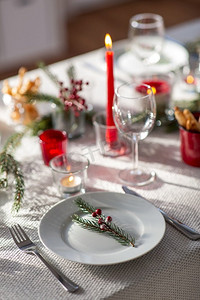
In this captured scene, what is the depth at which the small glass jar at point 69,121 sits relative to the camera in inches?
53.6

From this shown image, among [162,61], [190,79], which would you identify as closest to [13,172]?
[190,79]

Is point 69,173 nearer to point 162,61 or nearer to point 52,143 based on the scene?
point 52,143

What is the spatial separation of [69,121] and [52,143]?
0.15 metres

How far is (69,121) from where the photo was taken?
4.50 ft

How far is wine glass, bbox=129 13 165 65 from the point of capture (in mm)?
1671

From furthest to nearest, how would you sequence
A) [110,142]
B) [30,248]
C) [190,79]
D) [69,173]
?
[190,79] → [110,142] → [69,173] → [30,248]

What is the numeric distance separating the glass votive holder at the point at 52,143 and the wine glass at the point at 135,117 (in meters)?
0.17

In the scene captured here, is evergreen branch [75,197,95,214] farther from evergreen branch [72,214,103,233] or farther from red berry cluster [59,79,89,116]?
red berry cluster [59,79,89,116]

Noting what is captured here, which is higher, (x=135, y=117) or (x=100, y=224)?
(x=135, y=117)

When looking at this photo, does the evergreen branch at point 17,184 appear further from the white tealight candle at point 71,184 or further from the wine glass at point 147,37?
the wine glass at point 147,37

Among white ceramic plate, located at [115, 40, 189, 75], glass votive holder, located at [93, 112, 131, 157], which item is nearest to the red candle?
Answer: glass votive holder, located at [93, 112, 131, 157]

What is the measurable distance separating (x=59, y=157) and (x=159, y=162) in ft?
0.87

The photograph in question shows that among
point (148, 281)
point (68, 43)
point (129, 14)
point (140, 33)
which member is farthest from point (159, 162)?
point (129, 14)

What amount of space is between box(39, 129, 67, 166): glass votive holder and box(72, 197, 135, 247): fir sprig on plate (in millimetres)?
239
